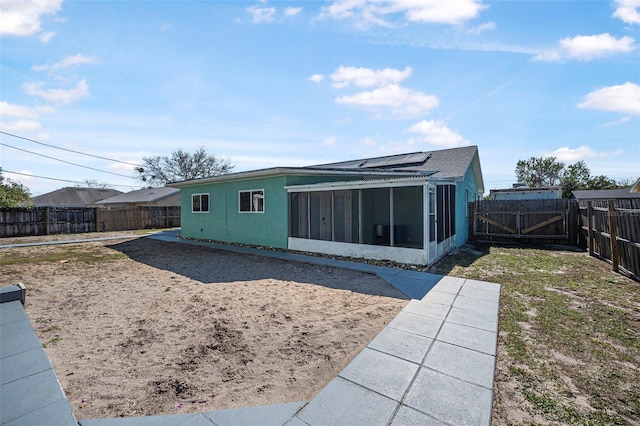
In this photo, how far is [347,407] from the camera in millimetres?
2293

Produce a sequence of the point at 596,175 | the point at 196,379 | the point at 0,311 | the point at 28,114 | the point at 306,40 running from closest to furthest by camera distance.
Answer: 1. the point at 196,379
2. the point at 0,311
3. the point at 306,40
4. the point at 28,114
5. the point at 596,175

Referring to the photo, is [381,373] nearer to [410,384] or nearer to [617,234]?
[410,384]

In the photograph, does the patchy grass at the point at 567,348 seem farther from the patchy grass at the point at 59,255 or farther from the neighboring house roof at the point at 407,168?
the patchy grass at the point at 59,255

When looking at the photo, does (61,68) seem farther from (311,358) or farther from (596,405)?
(596,405)

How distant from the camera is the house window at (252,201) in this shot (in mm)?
10789

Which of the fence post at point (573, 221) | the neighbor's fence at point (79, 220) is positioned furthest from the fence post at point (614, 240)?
the neighbor's fence at point (79, 220)

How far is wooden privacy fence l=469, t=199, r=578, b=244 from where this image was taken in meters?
11.1

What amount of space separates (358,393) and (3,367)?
3.41 meters

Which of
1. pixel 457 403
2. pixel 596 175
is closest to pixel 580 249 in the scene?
pixel 457 403

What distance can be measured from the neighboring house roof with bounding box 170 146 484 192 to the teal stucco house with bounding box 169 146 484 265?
0.04 m

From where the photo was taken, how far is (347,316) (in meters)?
4.30

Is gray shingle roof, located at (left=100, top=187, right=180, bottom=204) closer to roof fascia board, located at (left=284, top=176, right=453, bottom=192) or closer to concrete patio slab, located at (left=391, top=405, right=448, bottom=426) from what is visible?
roof fascia board, located at (left=284, top=176, right=453, bottom=192)

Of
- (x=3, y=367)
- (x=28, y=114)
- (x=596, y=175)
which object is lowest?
(x=3, y=367)

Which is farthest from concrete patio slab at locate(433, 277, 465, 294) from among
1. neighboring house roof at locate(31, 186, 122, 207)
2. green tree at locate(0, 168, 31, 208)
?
neighboring house roof at locate(31, 186, 122, 207)
